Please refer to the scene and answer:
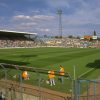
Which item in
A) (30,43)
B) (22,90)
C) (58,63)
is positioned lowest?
(58,63)

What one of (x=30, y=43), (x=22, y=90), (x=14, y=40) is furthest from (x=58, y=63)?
(x=14, y=40)

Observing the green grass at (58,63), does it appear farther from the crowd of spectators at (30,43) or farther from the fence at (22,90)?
the crowd of spectators at (30,43)

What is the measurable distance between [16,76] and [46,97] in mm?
3169

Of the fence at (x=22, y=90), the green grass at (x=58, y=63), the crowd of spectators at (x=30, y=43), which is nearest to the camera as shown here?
Answer: the fence at (x=22, y=90)

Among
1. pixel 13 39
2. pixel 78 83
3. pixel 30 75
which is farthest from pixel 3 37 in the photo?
pixel 78 83

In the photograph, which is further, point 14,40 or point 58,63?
point 14,40

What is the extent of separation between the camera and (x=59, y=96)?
46.6 feet

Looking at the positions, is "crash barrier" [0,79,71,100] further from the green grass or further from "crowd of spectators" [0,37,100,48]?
"crowd of spectators" [0,37,100,48]

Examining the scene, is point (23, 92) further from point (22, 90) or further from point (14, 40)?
point (14, 40)

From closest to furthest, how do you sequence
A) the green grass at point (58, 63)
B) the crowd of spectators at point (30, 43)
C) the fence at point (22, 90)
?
the fence at point (22, 90) → the green grass at point (58, 63) → the crowd of spectators at point (30, 43)

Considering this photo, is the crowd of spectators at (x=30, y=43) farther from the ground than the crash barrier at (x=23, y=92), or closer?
farther from the ground

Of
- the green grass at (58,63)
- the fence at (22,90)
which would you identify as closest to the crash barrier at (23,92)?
the fence at (22,90)

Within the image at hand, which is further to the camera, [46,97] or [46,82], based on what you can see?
[46,82]

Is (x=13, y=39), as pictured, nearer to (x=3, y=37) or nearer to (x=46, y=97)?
(x=3, y=37)
